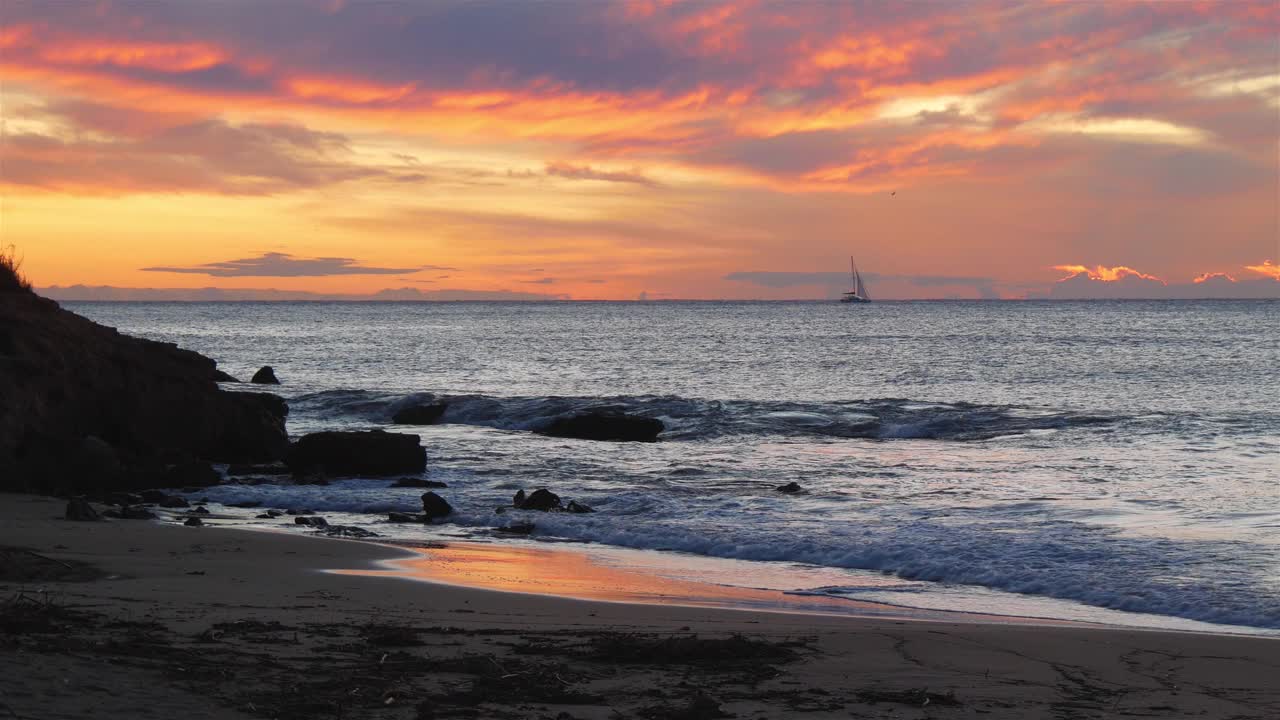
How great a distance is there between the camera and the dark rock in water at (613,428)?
29219 millimetres

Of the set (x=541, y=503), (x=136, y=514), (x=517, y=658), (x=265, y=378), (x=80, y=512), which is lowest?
(x=265, y=378)

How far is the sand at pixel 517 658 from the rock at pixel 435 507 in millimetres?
6624

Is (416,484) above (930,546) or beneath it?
beneath

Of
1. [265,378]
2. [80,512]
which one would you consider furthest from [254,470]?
[265,378]

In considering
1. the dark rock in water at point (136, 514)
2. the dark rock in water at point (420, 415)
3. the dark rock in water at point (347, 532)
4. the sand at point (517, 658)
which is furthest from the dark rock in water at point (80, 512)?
the dark rock in water at point (420, 415)

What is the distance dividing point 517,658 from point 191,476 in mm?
14719

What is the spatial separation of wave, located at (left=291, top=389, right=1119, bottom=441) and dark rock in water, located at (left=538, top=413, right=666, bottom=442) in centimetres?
99

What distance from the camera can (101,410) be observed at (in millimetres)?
20672

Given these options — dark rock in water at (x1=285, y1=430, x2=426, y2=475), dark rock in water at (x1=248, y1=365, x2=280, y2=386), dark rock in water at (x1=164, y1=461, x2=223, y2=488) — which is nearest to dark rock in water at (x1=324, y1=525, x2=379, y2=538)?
dark rock in water at (x1=164, y1=461, x2=223, y2=488)

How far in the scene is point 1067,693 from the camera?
24.7 ft

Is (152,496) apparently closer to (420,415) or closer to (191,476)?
(191,476)

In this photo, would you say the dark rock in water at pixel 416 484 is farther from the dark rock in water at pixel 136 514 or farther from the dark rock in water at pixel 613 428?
the dark rock in water at pixel 613 428

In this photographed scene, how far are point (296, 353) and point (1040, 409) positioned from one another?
54.6m

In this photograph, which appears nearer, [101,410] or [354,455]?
[101,410]
